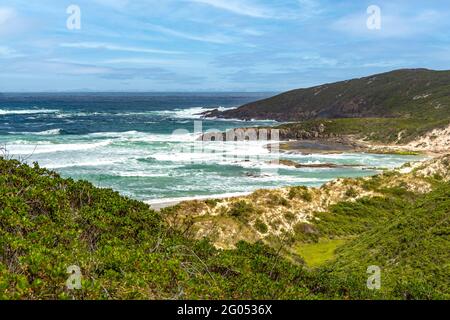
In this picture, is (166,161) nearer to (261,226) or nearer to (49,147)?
(49,147)

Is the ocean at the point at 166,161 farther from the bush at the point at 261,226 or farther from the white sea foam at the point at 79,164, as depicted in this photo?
the bush at the point at 261,226

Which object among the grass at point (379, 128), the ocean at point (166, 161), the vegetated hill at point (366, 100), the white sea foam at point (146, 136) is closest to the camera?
the ocean at point (166, 161)

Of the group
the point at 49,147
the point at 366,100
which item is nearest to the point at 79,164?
the point at 49,147

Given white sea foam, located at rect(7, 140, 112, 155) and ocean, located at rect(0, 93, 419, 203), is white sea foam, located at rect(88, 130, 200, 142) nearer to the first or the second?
ocean, located at rect(0, 93, 419, 203)

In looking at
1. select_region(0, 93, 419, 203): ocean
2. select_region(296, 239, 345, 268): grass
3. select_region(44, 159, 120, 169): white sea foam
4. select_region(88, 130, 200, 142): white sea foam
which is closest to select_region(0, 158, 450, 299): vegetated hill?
select_region(296, 239, 345, 268): grass

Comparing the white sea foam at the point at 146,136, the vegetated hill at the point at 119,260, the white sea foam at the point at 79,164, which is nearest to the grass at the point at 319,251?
the vegetated hill at the point at 119,260

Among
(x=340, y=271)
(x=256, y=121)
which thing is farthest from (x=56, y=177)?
(x=256, y=121)
